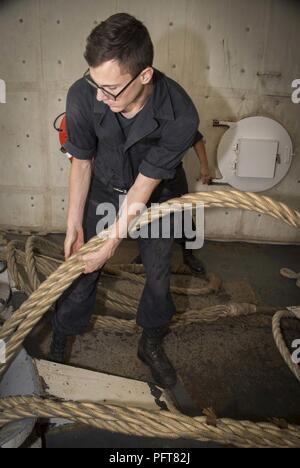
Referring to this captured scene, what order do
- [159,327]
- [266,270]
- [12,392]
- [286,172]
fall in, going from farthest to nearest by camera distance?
[286,172], [266,270], [159,327], [12,392]

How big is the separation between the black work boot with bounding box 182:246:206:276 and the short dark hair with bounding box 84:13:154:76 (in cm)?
186

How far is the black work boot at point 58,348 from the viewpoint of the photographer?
5.95 feet

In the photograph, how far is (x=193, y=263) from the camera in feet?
9.30

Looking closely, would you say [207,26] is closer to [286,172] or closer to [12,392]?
[286,172]

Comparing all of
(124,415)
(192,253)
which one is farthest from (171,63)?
(124,415)

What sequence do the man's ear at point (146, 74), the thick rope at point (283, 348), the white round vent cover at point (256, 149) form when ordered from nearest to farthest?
the man's ear at point (146, 74)
the thick rope at point (283, 348)
the white round vent cover at point (256, 149)

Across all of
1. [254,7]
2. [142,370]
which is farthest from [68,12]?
[142,370]

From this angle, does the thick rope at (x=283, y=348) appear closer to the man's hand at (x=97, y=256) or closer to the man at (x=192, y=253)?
the man at (x=192, y=253)

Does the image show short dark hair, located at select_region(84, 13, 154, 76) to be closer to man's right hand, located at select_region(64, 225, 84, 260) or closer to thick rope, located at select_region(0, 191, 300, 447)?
thick rope, located at select_region(0, 191, 300, 447)

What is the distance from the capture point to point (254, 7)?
270 cm

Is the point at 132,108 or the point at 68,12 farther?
the point at 68,12

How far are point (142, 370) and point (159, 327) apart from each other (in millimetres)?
288

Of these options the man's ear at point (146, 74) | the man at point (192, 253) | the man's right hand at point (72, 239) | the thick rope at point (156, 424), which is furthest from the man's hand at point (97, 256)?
the man at point (192, 253)

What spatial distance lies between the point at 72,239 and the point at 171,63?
6.31 feet
